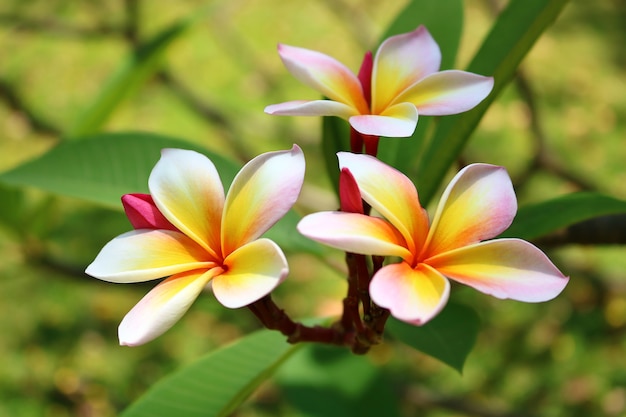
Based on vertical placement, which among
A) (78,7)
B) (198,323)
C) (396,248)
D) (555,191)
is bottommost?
(198,323)

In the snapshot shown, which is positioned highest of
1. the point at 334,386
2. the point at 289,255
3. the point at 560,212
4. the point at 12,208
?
the point at 560,212

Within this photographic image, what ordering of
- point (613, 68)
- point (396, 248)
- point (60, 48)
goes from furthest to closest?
point (60, 48) → point (613, 68) → point (396, 248)

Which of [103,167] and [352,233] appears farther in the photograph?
[103,167]

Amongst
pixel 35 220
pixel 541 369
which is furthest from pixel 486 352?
pixel 35 220

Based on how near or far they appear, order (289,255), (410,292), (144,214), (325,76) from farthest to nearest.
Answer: (289,255) < (325,76) < (144,214) < (410,292)

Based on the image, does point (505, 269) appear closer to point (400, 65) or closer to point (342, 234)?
point (342, 234)

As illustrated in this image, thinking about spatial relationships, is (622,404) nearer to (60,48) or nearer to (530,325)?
(530,325)

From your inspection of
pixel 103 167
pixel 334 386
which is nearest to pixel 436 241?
pixel 103 167
